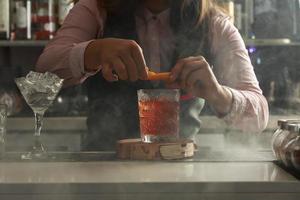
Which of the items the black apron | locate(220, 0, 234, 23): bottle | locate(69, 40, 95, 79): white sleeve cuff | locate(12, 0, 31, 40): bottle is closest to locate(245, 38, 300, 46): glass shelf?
locate(220, 0, 234, 23): bottle

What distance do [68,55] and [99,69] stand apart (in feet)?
0.30

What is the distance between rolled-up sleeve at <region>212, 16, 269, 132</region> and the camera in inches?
39.6

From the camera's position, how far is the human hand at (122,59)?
790mm

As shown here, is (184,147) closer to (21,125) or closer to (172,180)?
(172,180)

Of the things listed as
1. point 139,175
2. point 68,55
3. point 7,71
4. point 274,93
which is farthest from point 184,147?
point 7,71

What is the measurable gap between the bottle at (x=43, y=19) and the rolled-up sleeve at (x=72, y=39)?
0.61 m

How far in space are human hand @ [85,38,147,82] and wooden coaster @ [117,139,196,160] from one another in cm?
10

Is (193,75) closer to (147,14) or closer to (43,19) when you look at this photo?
(147,14)

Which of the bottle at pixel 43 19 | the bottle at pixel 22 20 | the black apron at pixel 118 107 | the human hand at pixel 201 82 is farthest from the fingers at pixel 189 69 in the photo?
the bottle at pixel 22 20

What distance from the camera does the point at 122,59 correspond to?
0.80 meters

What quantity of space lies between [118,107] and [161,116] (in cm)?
29

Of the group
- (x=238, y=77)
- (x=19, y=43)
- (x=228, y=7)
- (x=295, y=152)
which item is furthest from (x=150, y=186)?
(x=19, y=43)

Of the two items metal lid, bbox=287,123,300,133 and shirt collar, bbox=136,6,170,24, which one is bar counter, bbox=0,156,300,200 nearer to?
metal lid, bbox=287,123,300,133

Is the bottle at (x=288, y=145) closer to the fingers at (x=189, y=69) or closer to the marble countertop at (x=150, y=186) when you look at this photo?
the marble countertop at (x=150, y=186)
